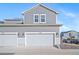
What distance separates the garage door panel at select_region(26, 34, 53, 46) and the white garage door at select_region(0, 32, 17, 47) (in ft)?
1.65

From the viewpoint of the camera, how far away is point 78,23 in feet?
86.3

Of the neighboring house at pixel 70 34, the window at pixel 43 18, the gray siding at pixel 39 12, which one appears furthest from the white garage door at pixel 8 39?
the neighboring house at pixel 70 34

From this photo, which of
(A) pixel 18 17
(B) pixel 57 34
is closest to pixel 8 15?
(A) pixel 18 17

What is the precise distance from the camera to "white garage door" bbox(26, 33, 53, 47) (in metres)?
26.3

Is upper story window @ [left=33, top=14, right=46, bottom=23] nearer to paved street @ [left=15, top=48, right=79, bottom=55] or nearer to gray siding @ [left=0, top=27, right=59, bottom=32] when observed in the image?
gray siding @ [left=0, top=27, right=59, bottom=32]

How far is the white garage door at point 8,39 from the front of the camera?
26239 mm

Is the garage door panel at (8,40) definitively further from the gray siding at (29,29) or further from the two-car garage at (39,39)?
the two-car garage at (39,39)

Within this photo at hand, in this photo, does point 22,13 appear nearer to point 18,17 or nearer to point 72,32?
point 18,17

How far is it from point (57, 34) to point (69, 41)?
25.3 inches

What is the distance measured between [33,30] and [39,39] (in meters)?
0.41

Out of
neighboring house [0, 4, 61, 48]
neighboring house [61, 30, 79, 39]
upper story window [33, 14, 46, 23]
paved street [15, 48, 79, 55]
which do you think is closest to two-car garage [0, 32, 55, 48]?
neighboring house [0, 4, 61, 48]

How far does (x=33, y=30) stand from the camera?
26391 millimetres

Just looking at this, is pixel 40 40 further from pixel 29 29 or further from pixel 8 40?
pixel 8 40
